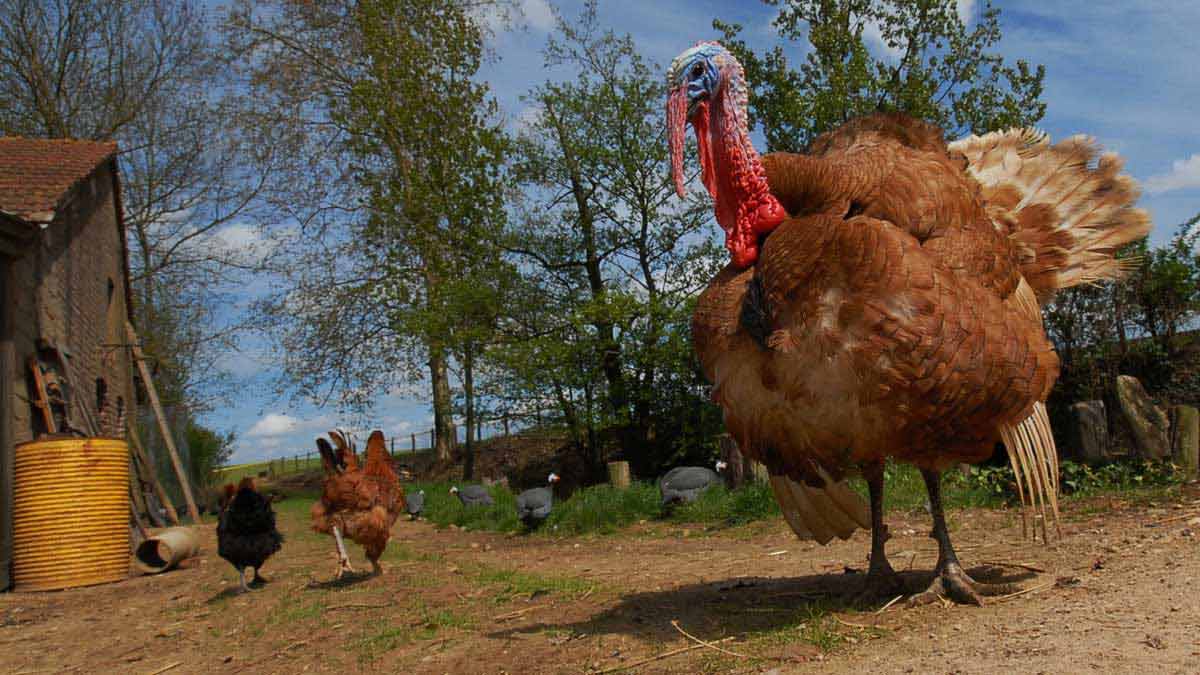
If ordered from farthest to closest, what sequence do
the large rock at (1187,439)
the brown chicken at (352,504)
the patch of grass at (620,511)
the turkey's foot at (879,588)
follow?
the patch of grass at (620,511) → the large rock at (1187,439) → the brown chicken at (352,504) → the turkey's foot at (879,588)

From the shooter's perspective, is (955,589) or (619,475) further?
(619,475)

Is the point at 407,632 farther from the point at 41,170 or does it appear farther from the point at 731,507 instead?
the point at 41,170

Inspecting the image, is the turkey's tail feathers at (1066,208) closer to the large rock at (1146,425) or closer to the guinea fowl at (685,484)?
the large rock at (1146,425)

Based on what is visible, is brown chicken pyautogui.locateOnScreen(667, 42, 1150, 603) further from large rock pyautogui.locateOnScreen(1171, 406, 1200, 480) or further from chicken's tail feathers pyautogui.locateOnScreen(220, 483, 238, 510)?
chicken's tail feathers pyautogui.locateOnScreen(220, 483, 238, 510)

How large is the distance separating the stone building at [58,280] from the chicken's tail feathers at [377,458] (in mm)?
3965

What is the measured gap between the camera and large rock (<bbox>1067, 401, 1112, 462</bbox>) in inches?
343

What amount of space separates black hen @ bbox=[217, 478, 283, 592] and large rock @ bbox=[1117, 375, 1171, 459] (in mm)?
8512

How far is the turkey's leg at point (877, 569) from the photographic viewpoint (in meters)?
4.23

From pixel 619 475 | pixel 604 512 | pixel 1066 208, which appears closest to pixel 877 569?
pixel 1066 208

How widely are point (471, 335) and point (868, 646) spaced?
1158 centimetres

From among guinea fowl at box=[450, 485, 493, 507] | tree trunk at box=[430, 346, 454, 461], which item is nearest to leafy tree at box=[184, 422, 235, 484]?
tree trunk at box=[430, 346, 454, 461]

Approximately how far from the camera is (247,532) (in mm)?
7816

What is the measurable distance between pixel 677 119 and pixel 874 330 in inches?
57.0

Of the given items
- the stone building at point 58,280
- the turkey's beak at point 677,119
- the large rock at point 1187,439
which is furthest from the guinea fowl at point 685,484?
the stone building at point 58,280
